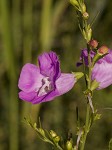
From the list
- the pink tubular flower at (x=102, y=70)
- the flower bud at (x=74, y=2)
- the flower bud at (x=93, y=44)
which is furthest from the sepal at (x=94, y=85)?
the flower bud at (x=74, y=2)

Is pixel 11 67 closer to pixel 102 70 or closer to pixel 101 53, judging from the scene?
pixel 102 70

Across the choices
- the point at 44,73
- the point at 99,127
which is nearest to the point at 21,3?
the point at 99,127

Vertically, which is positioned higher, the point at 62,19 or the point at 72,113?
the point at 62,19

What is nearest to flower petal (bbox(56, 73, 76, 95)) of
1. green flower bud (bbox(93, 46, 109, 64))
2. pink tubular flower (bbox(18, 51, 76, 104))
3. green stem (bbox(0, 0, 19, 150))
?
pink tubular flower (bbox(18, 51, 76, 104))

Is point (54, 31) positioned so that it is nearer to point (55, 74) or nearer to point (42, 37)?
point (42, 37)

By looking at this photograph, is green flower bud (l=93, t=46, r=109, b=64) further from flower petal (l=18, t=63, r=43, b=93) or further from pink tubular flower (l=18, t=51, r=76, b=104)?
flower petal (l=18, t=63, r=43, b=93)
